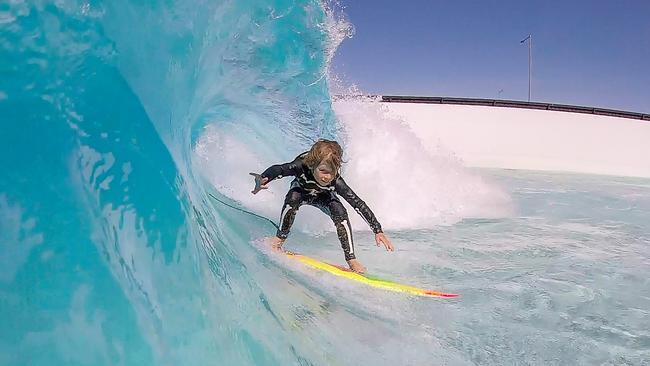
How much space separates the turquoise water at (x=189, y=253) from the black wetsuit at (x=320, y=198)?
36cm

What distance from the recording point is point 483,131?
15266mm

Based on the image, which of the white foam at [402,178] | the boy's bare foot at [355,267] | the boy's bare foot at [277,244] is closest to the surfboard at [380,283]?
the boy's bare foot at [355,267]

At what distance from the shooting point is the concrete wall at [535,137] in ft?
44.4

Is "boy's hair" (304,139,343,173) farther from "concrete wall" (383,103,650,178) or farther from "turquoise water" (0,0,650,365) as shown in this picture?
"concrete wall" (383,103,650,178)

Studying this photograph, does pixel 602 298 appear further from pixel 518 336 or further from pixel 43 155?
pixel 43 155

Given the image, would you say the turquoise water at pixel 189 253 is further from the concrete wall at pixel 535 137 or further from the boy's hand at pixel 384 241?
the concrete wall at pixel 535 137

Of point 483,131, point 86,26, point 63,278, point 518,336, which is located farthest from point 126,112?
point 483,131

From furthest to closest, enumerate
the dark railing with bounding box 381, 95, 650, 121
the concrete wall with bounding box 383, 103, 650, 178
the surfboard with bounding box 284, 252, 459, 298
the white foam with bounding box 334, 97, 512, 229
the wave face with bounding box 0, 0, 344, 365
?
the dark railing with bounding box 381, 95, 650, 121, the concrete wall with bounding box 383, 103, 650, 178, the white foam with bounding box 334, 97, 512, 229, the surfboard with bounding box 284, 252, 459, 298, the wave face with bounding box 0, 0, 344, 365

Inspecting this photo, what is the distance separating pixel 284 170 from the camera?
3930 millimetres

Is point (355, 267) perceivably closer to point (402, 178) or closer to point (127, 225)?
point (127, 225)

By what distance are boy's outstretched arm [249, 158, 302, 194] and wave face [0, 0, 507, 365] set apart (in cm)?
41

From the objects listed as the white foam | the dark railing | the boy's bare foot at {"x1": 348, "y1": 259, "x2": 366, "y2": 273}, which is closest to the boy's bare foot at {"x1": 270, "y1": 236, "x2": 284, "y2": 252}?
the boy's bare foot at {"x1": 348, "y1": 259, "x2": 366, "y2": 273}

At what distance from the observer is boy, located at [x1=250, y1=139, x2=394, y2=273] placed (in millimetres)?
3590

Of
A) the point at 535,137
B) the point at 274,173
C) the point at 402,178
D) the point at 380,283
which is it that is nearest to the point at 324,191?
the point at 274,173
